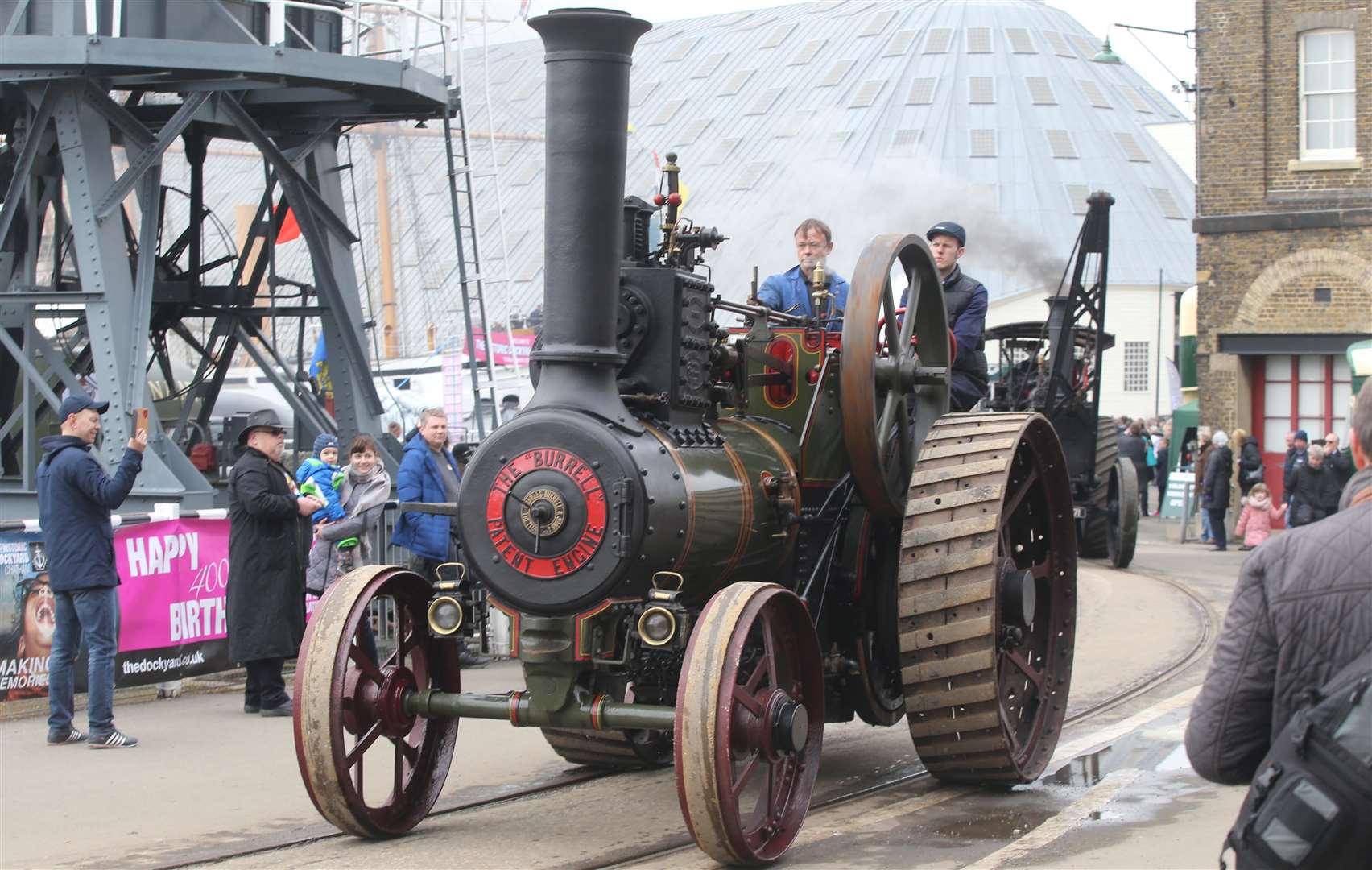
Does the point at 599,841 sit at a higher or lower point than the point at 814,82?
lower

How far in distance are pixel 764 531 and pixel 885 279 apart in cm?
110

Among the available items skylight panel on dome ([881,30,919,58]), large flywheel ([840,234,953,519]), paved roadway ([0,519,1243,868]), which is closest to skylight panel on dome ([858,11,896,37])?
skylight panel on dome ([881,30,919,58])

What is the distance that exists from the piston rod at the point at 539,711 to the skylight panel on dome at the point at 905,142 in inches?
1920

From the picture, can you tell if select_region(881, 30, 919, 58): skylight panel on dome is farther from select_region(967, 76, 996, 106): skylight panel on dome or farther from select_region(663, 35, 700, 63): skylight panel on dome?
select_region(663, 35, 700, 63): skylight panel on dome

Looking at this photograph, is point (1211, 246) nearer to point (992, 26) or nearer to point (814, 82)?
point (814, 82)

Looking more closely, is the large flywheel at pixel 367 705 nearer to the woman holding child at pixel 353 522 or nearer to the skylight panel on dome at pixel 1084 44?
the woman holding child at pixel 353 522

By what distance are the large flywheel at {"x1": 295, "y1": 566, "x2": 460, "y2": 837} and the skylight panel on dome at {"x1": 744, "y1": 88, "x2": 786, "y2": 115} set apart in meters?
48.2

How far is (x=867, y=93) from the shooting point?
56.0 meters

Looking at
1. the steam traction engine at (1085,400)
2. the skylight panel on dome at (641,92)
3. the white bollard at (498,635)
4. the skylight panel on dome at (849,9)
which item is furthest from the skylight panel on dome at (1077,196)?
the white bollard at (498,635)

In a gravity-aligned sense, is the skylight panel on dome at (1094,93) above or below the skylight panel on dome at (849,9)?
below

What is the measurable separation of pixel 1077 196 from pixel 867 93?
8.02m

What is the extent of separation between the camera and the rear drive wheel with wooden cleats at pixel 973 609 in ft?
20.6

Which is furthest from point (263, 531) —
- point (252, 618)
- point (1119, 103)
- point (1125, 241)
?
point (1119, 103)

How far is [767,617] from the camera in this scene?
5578 mm
